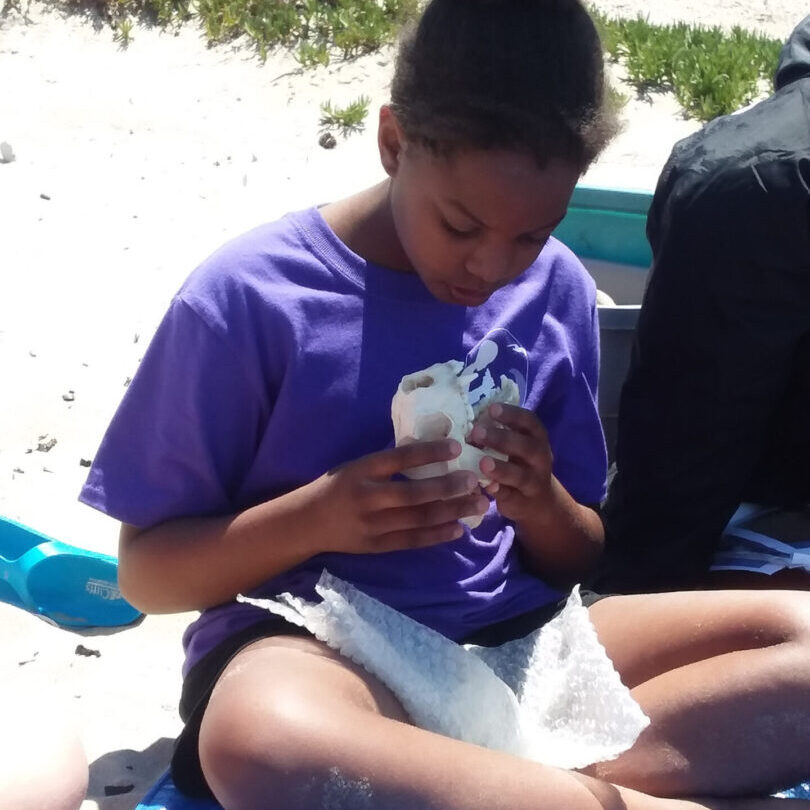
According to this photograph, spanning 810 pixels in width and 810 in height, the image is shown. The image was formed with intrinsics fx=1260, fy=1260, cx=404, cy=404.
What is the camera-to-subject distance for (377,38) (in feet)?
17.8

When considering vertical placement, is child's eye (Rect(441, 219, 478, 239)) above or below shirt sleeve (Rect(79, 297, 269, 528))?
above

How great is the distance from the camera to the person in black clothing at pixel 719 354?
1953 mm

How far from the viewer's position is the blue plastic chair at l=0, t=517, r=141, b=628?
A: 7.80 ft

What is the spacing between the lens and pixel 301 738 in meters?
1.47

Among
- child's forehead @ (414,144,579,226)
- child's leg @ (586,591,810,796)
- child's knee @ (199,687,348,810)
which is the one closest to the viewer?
child's knee @ (199,687,348,810)

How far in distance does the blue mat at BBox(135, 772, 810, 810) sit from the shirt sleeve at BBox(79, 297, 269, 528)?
0.38 m

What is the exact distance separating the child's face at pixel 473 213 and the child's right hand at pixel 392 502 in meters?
0.24

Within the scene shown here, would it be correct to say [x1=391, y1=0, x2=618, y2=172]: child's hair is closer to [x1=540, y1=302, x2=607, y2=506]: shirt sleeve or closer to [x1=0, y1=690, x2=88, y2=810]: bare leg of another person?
[x1=540, y1=302, x2=607, y2=506]: shirt sleeve

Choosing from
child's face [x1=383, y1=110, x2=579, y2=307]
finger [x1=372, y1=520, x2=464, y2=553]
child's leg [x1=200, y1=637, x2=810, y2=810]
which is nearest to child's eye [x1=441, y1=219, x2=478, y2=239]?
child's face [x1=383, y1=110, x2=579, y2=307]

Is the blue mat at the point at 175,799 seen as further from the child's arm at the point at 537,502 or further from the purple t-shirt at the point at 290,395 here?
the child's arm at the point at 537,502

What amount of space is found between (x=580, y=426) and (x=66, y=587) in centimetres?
Result: 106

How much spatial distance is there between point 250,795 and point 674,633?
69 centimetres

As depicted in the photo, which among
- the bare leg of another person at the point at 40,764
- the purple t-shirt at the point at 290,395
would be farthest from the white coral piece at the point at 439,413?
the bare leg of another person at the point at 40,764

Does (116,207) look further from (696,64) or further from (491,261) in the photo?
(491,261)
